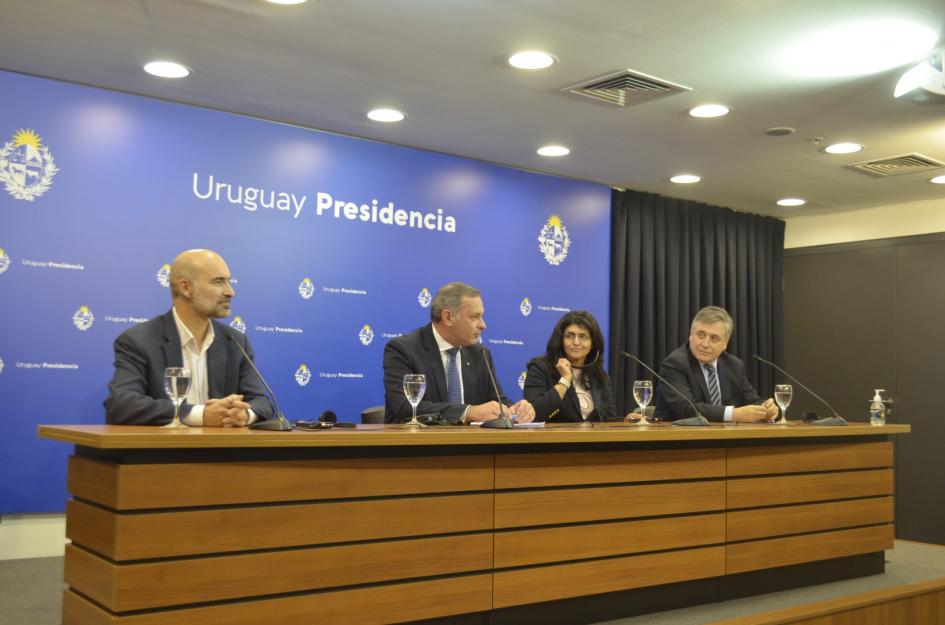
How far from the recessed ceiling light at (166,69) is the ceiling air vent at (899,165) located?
15.4 ft

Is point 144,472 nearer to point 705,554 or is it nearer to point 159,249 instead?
point 705,554

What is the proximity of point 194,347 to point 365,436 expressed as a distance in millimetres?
1129

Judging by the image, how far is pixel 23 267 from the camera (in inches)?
201

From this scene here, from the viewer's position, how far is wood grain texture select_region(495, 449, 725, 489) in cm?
363

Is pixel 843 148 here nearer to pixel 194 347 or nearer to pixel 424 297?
pixel 424 297

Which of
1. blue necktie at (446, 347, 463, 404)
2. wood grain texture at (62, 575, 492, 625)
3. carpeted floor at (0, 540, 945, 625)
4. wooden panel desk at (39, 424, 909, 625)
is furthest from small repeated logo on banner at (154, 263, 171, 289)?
wood grain texture at (62, 575, 492, 625)

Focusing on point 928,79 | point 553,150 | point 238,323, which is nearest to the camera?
point 928,79

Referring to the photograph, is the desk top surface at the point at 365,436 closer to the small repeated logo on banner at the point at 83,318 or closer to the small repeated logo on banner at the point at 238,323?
the small repeated logo on banner at the point at 83,318

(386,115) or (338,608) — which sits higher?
(386,115)

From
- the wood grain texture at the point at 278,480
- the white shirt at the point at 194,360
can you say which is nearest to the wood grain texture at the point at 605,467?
the wood grain texture at the point at 278,480

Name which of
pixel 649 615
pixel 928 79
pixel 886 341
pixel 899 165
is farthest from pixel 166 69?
pixel 886 341

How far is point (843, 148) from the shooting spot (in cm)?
633

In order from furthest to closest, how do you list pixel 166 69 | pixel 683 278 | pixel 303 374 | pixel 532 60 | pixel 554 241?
pixel 683 278
pixel 554 241
pixel 303 374
pixel 166 69
pixel 532 60

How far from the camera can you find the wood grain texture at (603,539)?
360 cm
